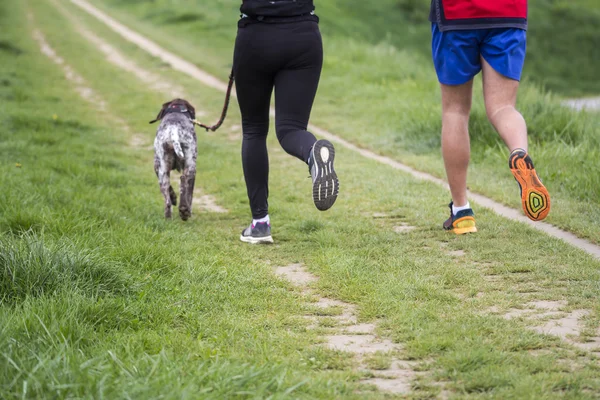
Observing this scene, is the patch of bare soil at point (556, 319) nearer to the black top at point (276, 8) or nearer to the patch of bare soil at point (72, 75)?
the black top at point (276, 8)

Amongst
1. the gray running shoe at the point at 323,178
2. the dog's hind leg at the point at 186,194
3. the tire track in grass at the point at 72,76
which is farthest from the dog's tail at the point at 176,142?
the tire track in grass at the point at 72,76

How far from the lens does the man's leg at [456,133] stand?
4996mm

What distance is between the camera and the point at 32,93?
12.1 metres

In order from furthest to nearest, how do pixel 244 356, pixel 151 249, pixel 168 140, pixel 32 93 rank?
pixel 32 93 → pixel 168 140 → pixel 151 249 → pixel 244 356

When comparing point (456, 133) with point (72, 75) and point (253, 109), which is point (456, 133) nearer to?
point (253, 109)

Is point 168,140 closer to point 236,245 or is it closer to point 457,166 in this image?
point 236,245

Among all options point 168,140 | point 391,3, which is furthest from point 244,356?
point 391,3

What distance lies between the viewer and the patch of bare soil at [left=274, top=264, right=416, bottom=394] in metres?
2.84

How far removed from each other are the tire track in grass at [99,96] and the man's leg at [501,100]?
2.35 metres

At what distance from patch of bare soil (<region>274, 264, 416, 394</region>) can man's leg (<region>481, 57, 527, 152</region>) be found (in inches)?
58.7

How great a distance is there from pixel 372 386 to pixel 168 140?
10.8 ft

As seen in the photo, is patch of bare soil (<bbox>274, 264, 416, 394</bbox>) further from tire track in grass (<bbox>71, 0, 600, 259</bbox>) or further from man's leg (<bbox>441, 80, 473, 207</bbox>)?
tire track in grass (<bbox>71, 0, 600, 259</bbox>)

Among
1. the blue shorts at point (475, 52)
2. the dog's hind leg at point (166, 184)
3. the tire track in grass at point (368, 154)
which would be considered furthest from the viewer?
the dog's hind leg at point (166, 184)

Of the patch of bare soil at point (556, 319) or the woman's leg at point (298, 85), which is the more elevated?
the woman's leg at point (298, 85)
